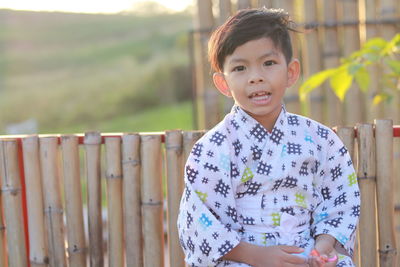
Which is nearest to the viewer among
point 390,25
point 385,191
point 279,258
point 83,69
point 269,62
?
point 279,258

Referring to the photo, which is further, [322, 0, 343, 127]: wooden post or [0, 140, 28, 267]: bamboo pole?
[322, 0, 343, 127]: wooden post

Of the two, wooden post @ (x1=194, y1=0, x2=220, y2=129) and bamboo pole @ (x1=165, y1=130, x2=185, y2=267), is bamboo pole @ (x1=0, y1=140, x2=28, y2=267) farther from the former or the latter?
wooden post @ (x1=194, y1=0, x2=220, y2=129)

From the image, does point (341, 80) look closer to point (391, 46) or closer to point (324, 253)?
point (391, 46)

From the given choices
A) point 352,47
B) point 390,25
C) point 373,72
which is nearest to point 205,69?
point 352,47

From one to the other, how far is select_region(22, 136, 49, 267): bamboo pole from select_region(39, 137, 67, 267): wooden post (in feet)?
0.06

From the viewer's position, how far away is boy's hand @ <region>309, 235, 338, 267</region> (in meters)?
1.74

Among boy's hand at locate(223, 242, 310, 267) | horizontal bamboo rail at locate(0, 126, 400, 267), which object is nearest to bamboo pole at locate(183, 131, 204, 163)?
horizontal bamboo rail at locate(0, 126, 400, 267)

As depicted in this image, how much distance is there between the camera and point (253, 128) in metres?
1.86

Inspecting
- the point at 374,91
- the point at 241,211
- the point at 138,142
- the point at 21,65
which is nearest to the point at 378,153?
the point at 241,211

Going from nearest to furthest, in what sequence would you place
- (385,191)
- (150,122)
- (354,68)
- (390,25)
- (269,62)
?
(269,62), (385,191), (354,68), (390,25), (150,122)

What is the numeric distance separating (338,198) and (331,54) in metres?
2.17

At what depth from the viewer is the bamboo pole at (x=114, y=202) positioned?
223 cm

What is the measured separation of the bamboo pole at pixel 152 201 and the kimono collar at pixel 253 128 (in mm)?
441

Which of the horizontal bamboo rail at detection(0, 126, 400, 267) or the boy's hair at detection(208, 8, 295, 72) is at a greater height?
the boy's hair at detection(208, 8, 295, 72)
